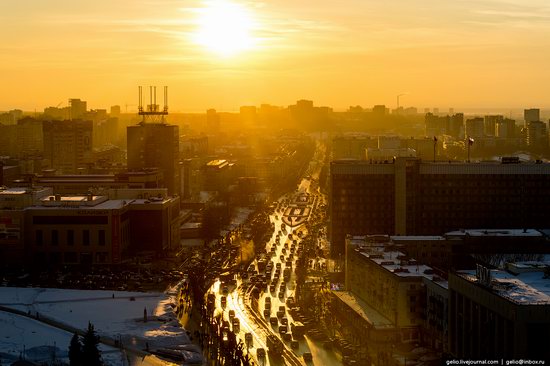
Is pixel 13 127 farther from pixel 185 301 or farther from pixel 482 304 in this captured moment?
pixel 482 304

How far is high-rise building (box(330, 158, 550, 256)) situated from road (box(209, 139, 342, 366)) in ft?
7.36

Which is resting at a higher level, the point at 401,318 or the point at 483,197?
the point at 483,197

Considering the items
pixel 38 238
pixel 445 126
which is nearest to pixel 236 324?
pixel 38 238

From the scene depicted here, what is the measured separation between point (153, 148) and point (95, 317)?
18.8 m

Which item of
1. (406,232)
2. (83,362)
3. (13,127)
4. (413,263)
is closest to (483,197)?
(406,232)

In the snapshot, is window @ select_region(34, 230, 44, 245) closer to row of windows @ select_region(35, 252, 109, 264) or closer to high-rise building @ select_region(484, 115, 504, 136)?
row of windows @ select_region(35, 252, 109, 264)

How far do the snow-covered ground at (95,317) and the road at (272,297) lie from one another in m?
1.29

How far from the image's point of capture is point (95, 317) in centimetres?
1869

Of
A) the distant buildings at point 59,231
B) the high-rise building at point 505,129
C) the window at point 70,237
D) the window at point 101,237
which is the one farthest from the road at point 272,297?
the high-rise building at point 505,129

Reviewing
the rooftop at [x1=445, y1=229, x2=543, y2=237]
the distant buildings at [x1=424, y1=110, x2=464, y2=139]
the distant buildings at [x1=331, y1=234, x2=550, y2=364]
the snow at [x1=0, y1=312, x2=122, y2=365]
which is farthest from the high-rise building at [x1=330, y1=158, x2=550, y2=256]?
the distant buildings at [x1=424, y1=110, x2=464, y2=139]

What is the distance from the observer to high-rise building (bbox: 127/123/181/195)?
36812 mm

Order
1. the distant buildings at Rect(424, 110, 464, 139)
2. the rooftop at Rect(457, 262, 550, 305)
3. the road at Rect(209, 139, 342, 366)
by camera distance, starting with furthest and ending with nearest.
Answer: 1. the distant buildings at Rect(424, 110, 464, 139)
2. the road at Rect(209, 139, 342, 366)
3. the rooftop at Rect(457, 262, 550, 305)

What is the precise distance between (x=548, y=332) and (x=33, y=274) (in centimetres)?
1524

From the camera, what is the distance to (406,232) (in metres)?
24.5
